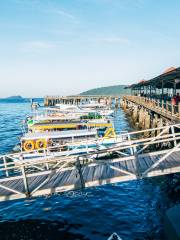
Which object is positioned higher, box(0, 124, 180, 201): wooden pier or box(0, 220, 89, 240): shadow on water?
box(0, 124, 180, 201): wooden pier

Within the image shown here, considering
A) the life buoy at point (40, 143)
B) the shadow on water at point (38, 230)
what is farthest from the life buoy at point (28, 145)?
the shadow on water at point (38, 230)

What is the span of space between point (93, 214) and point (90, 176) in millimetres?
2463

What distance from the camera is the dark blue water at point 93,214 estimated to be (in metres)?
10.4

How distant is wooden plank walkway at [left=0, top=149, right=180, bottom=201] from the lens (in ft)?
32.7

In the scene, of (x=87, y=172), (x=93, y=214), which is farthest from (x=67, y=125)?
(x=87, y=172)

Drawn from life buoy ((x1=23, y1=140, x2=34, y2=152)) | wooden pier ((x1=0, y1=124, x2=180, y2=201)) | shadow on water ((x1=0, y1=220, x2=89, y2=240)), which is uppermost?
wooden pier ((x1=0, y1=124, x2=180, y2=201))

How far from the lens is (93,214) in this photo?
12.1 metres

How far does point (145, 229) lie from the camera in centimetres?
1045

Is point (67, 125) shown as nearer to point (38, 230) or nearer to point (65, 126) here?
point (65, 126)

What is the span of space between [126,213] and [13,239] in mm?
5297

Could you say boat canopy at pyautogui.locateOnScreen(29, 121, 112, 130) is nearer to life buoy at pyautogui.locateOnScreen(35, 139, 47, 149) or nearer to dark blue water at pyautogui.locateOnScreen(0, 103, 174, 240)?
life buoy at pyautogui.locateOnScreen(35, 139, 47, 149)

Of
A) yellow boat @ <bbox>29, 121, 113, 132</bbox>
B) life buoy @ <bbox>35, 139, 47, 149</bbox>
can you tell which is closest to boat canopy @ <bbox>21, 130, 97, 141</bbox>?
life buoy @ <bbox>35, 139, 47, 149</bbox>

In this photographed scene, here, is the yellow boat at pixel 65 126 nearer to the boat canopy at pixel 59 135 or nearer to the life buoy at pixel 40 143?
the boat canopy at pixel 59 135

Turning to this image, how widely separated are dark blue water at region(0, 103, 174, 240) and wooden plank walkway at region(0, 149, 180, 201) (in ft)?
6.27
